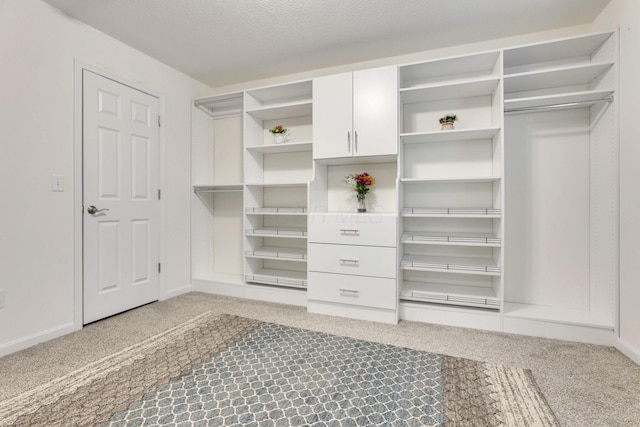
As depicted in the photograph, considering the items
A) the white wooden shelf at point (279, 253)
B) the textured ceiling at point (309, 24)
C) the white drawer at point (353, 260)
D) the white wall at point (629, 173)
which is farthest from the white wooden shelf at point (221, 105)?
the white wall at point (629, 173)

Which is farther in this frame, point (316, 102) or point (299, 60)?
point (299, 60)

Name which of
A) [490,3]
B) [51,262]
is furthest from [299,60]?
[51,262]

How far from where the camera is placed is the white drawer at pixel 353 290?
97.7 inches

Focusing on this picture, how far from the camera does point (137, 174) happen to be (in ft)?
9.24

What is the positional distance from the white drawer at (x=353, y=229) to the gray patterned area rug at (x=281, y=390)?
837 millimetres

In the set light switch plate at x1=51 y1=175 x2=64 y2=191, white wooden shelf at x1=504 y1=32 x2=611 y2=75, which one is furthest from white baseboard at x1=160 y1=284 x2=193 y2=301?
white wooden shelf at x1=504 y1=32 x2=611 y2=75

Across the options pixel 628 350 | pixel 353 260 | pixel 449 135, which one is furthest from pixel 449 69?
pixel 628 350

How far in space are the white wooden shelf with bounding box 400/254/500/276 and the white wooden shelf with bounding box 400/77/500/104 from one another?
1442 mm

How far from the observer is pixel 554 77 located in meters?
2.29

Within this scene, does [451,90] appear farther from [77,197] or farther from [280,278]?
[77,197]

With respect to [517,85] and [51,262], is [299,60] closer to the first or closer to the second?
[517,85]

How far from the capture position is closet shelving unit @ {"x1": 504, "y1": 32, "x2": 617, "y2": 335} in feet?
7.09

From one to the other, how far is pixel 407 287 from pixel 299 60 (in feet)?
7.91

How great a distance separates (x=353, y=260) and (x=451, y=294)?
0.83m
